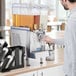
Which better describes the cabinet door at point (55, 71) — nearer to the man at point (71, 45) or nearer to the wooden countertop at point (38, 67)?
the wooden countertop at point (38, 67)

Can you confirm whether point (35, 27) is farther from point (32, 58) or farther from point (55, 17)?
point (55, 17)

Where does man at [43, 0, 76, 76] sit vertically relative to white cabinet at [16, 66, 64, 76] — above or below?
above

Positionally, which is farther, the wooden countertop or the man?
the wooden countertop

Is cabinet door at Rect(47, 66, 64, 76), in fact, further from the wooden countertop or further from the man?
the man

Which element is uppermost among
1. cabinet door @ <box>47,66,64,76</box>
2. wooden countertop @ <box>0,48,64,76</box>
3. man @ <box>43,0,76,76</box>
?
man @ <box>43,0,76,76</box>

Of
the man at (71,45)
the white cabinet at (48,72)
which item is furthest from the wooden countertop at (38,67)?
the man at (71,45)

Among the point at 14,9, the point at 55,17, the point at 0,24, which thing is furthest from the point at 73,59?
the point at 55,17

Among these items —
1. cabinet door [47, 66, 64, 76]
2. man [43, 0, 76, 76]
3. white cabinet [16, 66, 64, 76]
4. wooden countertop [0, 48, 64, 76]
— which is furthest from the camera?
cabinet door [47, 66, 64, 76]

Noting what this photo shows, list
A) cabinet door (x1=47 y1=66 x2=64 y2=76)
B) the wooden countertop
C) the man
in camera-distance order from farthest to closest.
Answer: cabinet door (x1=47 y1=66 x2=64 y2=76)
the wooden countertop
the man

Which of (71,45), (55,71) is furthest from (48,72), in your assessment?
(71,45)

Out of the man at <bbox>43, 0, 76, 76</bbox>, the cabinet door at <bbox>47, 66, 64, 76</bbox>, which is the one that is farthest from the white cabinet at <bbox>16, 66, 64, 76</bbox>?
the man at <bbox>43, 0, 76, 76</bbox>

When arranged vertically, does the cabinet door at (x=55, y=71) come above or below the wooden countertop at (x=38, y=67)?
below

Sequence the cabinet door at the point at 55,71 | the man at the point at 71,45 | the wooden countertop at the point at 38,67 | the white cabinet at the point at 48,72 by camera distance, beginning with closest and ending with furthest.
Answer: the man at the point at 71,45 → the wooden countertop at the point at 38,67 → the white cabinet at the point at 48,72 → the cabinet door at the point at 55,71

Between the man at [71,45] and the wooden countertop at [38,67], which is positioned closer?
the man at [71,45]
